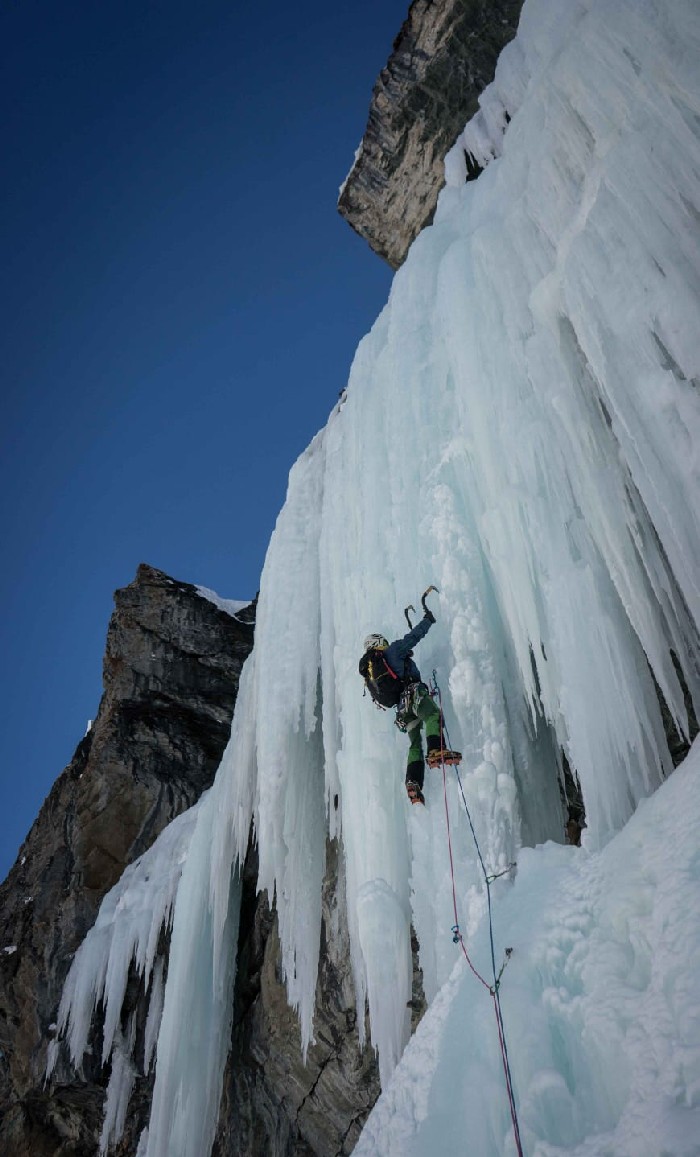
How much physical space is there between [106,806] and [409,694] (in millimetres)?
7326

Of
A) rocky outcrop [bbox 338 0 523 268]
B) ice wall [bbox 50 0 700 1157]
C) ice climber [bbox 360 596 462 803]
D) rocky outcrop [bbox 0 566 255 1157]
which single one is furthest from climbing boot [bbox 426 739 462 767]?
rocky outcrop [bbox 0 566 255 1157]

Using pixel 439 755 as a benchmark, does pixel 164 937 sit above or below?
above

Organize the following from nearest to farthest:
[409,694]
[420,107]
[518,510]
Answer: [518,510] < [409,694] < [420,107]

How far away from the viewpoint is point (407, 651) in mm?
4453

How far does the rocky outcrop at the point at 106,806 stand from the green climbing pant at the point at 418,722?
6668mm

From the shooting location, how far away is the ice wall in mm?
3246

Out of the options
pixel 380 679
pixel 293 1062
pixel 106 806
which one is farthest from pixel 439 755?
pixel 106 806

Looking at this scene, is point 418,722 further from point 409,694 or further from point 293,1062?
point 293,1062

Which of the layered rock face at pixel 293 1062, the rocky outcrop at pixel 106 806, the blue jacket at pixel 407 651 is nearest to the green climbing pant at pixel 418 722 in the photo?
the blue jacket at pixel 407 651

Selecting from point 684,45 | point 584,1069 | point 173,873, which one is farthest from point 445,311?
point 173,873

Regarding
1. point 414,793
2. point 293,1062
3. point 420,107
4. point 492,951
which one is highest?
point 420,107

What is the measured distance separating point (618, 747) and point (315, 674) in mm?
3276

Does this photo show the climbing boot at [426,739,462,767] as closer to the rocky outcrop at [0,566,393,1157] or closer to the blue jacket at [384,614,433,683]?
the blue jacket at [384,614,433,683]

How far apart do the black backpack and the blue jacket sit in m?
0.04
